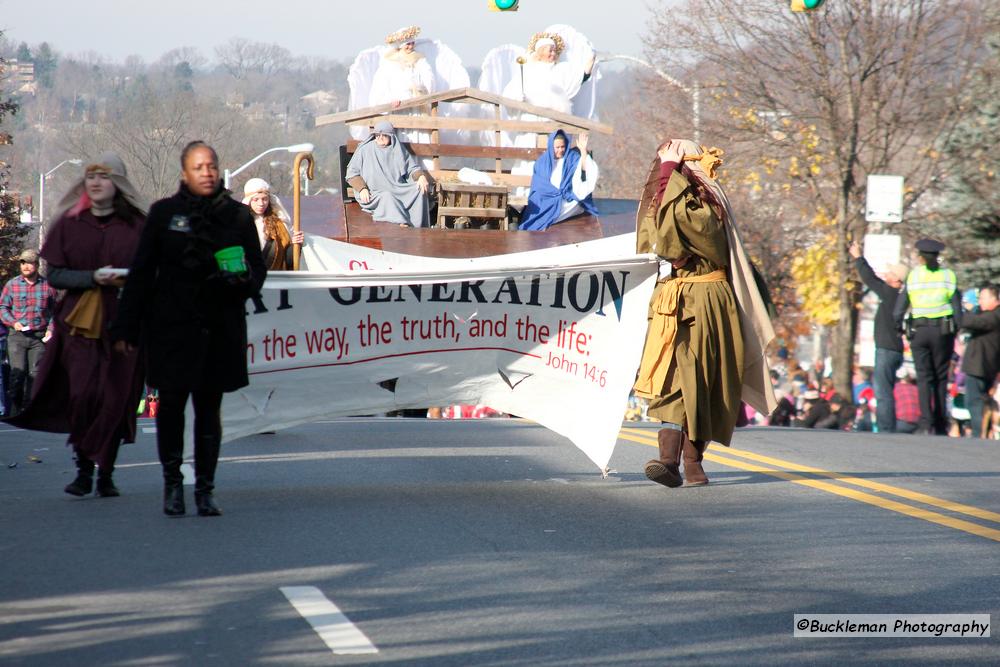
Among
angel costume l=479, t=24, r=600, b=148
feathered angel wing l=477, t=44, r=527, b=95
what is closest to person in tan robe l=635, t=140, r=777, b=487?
angel costume l=479, t=24, r=600, b=148

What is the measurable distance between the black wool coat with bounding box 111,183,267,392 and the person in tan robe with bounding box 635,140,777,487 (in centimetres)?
247

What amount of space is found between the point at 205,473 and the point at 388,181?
1057cm

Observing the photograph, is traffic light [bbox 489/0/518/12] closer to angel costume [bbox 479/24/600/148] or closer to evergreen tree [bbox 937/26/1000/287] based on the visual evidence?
angel costume [bbox 479/24/600/148]

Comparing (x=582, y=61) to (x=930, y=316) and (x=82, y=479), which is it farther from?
(x=82, y=479)

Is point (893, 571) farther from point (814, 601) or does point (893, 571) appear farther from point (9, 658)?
point (9, 658)

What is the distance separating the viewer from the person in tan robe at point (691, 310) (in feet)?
28.1

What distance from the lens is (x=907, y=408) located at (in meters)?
16.6

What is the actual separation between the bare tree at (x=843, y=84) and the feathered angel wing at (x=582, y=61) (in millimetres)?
5847

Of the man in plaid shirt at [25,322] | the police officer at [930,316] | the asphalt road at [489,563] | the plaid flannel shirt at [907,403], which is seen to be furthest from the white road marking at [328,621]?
the man in plaid shirt at [25,322]

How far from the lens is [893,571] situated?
639cm

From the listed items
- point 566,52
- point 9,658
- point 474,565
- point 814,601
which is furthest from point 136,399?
point 566,52

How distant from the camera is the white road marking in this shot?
4.94 metres

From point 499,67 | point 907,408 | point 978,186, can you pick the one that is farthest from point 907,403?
point 978,186

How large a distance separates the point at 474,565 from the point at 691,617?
1151mm
